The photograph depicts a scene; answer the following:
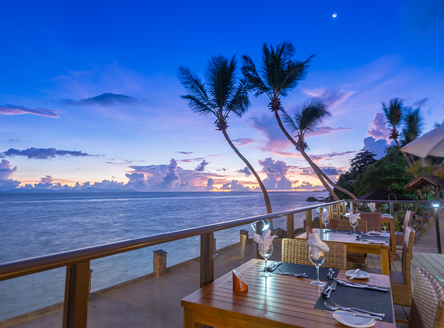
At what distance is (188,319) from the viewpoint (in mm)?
→ 1389

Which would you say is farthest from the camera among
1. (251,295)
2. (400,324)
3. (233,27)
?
(233,27)

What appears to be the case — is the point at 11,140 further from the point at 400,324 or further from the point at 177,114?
the point at 400,324

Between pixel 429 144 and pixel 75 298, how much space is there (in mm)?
4131

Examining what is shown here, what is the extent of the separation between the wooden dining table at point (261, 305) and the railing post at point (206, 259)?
6 cm

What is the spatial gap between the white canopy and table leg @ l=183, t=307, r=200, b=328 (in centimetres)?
356

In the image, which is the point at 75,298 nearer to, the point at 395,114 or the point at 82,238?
the point at 395,114

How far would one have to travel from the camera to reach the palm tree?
12461mm

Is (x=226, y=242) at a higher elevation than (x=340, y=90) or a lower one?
lower

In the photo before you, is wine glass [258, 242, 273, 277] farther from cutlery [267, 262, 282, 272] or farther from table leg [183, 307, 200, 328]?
table leg [183, 307, 200, 328]

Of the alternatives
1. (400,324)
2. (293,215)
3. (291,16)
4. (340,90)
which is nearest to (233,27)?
(291,16)

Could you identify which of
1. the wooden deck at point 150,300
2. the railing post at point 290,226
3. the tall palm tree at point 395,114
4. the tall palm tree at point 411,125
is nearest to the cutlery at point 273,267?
the wooden deck at point 150,300

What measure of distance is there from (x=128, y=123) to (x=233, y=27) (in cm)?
1780

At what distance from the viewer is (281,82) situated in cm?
1249

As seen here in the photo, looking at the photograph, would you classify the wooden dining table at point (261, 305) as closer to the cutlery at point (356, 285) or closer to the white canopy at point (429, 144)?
the cutlery at point (356, 285)
